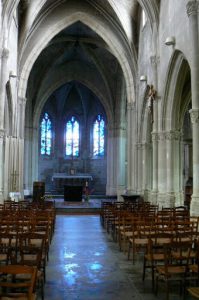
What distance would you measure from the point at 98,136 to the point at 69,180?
7.33 meters

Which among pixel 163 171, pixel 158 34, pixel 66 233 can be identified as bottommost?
pixel 66 233

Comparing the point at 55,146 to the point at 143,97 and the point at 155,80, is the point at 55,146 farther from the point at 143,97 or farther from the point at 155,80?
the point at 155,80

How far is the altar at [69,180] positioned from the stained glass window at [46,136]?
4.39 meters

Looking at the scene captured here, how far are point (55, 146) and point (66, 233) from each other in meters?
31.9

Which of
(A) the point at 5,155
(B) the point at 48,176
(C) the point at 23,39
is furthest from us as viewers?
(B) the point at 48,176

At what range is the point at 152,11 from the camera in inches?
870

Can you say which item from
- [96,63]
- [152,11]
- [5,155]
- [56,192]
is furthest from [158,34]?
[56,192]

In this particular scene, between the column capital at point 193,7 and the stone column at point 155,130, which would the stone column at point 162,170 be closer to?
the stone column at point 155,130

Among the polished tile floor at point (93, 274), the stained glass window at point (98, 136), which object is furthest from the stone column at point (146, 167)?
the stained glass window at point (98, 136)

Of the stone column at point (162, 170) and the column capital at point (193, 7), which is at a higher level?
the column capital at point (193, 7)

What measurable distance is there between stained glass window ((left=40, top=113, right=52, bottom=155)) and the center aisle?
1298 inches

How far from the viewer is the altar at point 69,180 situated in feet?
130

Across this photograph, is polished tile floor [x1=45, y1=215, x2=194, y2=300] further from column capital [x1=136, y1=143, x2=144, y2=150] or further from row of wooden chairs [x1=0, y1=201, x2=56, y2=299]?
column capital [x1=136, y1=143, x2=144, y2=150]

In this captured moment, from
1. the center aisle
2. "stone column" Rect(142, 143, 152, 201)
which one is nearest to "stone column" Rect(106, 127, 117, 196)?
"stone column" Rect(142, 143, 152, 201)
